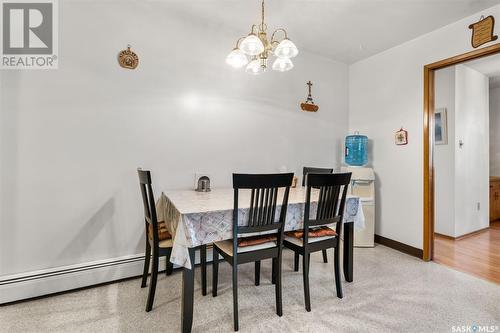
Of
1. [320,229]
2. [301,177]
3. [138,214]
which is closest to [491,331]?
[320,229]

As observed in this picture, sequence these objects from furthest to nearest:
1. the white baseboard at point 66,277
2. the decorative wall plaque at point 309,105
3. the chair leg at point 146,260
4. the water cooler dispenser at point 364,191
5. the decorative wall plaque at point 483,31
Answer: the decorative wall plaque at point 309,105
the water cooler dispenser at point 364,191
the decorative wall plaque at point 483,31
the chair leg at point 146,260
the white baseboard at point 66,277

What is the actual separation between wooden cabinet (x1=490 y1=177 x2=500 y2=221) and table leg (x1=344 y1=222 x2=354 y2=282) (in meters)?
4.00

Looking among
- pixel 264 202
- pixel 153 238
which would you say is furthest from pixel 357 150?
pixel 153 238

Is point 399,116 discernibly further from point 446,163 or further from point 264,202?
point 264,202

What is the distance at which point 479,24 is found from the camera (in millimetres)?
2467

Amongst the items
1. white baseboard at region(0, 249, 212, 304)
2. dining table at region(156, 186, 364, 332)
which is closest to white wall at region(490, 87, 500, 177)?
dining table at region(156, 186, 364, 332)

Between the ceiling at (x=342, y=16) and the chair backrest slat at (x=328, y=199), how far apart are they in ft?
5.64

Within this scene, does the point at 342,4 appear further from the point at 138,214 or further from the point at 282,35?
the point at 138,214

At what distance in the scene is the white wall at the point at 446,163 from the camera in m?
3.64

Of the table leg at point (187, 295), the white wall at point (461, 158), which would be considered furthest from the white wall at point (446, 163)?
the table leg at point (187, 295)

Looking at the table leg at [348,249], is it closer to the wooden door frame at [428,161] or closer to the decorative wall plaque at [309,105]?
the wooden door frame at [428,161]

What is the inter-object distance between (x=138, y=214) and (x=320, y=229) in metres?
1.73

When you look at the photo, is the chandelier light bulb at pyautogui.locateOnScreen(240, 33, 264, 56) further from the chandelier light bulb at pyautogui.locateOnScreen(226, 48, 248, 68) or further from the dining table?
the dining table

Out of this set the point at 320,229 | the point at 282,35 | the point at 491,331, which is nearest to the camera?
the point at 491,331
